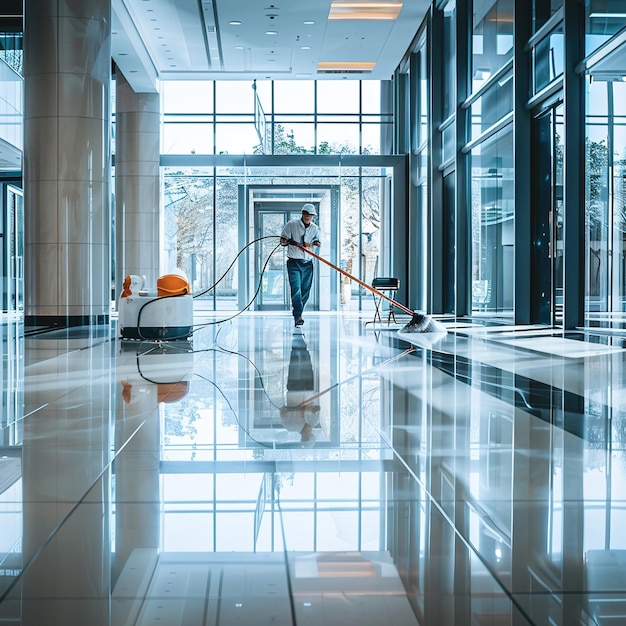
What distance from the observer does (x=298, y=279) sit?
1277cm

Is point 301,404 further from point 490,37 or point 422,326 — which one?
point 490,37

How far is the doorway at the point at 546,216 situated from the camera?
465 inches

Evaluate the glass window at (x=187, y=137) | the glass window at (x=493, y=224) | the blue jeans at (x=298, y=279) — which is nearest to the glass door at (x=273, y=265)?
the glass window at (x=187, y=137)

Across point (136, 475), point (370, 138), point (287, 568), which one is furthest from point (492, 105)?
point (287, 568)

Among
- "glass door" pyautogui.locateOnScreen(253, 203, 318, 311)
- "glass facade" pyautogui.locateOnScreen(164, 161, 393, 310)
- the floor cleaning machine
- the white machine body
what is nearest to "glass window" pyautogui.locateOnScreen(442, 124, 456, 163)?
"glass facade" pyautogui.locateOnScreen(164, 161, 393, 310)

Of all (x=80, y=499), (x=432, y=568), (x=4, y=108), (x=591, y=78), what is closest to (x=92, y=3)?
(x=4, y=108)

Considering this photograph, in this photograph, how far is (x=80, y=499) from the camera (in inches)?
94.0

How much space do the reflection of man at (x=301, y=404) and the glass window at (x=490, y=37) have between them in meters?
7.81

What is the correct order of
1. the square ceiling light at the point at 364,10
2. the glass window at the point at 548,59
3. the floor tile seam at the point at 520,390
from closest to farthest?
the floor tile seam at the point at 520,390, the glass window at the point at 548,59, the square ceiling light at the point at 364,10

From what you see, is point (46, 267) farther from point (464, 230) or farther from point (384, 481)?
point (384, 481)

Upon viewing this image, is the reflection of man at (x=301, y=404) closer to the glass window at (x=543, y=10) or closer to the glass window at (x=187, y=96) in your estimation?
the glass window at (x=543, y=10)

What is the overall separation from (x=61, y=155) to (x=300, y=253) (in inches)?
151

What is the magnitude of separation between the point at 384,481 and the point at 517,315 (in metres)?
10.3

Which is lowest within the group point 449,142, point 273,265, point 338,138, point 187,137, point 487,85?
point 273,265
